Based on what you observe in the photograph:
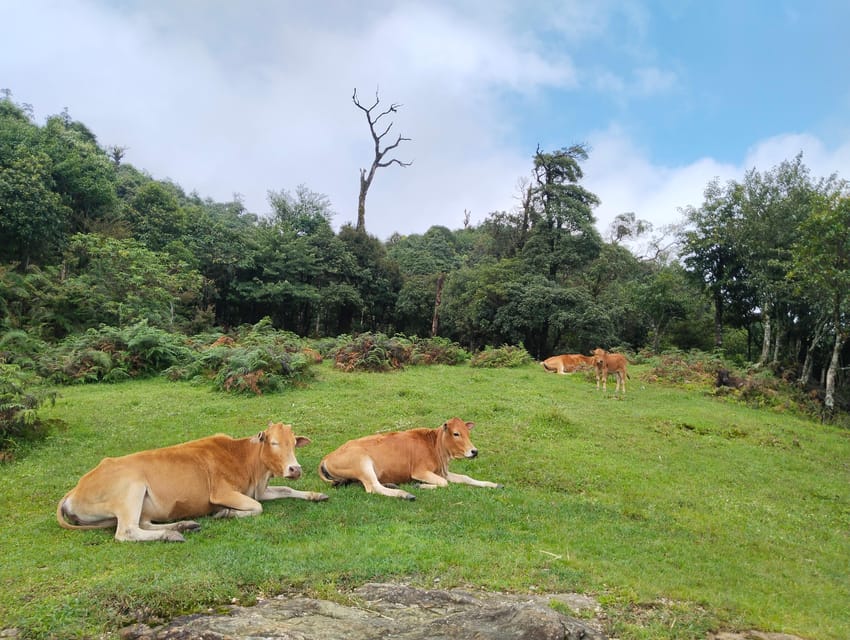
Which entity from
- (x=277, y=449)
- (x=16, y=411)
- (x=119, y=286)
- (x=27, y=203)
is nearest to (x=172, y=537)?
(x=277, y=449)

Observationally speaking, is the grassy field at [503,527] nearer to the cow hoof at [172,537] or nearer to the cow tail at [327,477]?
the cow hoof at [172,537]

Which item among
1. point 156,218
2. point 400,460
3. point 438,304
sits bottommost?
point 400,460

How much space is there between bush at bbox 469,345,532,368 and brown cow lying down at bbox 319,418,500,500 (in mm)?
14700

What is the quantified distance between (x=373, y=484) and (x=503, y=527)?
186 centimetres

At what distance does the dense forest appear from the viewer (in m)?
23.3

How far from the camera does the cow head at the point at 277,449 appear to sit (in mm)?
6492

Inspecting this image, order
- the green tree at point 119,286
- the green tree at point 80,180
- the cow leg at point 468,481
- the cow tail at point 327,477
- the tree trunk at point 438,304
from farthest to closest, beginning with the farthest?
the tree trunk at point 438,304 < the green tree at point 80,180 < the green tree at point 119,286 < the cow leg at point 468,481 < the cow tail at point 327,477

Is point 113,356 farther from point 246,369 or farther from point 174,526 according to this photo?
point 174,526

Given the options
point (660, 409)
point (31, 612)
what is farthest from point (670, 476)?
point (31, 612)

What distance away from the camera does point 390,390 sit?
1541 centimetres

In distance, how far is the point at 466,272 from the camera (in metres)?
33.2

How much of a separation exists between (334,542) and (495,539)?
171 centimetres

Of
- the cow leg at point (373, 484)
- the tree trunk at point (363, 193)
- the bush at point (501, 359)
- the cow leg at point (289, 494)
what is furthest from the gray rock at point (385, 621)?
the tree trunk at point (363, 193)

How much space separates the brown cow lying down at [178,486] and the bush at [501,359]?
54.1 feet
